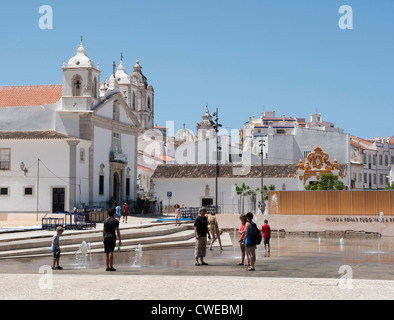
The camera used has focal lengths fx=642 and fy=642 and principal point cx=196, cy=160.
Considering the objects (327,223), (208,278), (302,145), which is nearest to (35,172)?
(327,223)

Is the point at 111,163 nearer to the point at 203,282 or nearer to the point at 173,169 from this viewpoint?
the point at 173,169

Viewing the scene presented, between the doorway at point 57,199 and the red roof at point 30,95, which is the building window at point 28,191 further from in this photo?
the red roof at point 30,95

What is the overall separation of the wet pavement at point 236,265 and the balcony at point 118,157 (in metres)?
27.1

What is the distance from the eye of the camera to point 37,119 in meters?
44.4

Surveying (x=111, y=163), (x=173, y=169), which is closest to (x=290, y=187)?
(x=173, y=169)

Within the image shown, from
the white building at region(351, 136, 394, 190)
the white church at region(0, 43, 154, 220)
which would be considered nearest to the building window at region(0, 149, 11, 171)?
the white church at region(0, 43, 154, 220)

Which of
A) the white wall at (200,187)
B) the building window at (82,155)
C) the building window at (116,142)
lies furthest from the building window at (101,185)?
the white wall at (200,187)

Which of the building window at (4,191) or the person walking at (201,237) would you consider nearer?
the person walking at (201,237)

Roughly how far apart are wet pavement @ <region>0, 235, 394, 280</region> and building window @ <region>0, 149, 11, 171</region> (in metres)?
23.8

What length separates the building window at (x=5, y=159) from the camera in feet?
141

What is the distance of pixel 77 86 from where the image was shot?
4531cm

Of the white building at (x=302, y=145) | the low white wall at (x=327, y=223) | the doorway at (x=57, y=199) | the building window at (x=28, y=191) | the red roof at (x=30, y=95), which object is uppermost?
the red roof at (x=30, y=95)

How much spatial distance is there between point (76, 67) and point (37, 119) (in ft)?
14.9

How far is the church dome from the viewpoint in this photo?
45194mm
